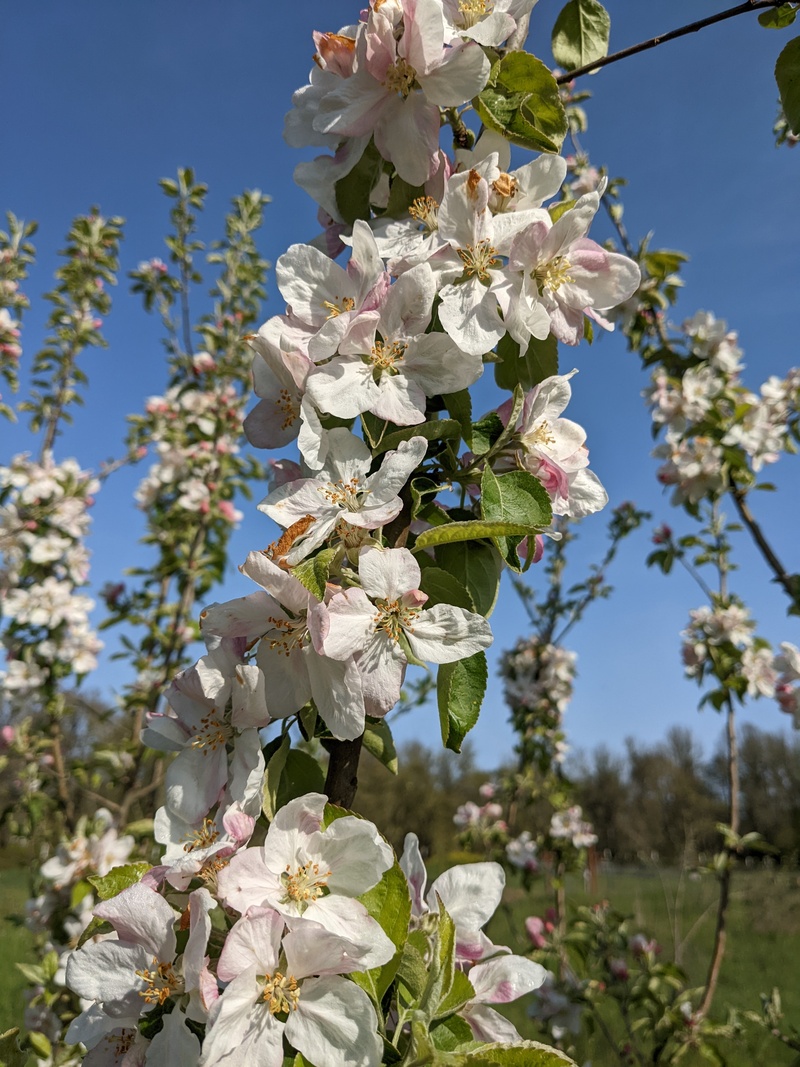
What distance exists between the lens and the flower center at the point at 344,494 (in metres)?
0.86

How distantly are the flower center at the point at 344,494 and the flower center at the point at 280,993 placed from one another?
1.64 feet

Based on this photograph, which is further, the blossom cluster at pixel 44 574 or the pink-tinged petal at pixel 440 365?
the blossom cluster at pixel 44 574

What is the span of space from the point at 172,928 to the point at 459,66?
110cm

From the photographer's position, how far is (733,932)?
16594 mm

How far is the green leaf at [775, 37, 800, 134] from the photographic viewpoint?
1028mm

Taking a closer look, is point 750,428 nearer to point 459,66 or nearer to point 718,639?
point 718,639

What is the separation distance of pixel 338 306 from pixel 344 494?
293 mm

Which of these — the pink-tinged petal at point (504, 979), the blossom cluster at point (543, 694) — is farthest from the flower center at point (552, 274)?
the blossom cluster at point (543, 694)

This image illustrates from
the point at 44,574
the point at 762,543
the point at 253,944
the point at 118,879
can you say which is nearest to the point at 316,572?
the point at 253,944

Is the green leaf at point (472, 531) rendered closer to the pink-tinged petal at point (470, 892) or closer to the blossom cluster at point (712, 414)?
the pink-tinged petal at point (470, 892)

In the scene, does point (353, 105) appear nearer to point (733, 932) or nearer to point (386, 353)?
point (386, 353)

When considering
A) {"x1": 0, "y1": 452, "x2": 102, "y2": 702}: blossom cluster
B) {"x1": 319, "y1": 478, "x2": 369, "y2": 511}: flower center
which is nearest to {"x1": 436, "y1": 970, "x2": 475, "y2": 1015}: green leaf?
{"x1": 319, "y1": 478, "x2": 369, "y2": 511}: flower center

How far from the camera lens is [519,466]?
974 mm

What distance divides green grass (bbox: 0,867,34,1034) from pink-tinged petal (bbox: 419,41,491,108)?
10.9 ft
